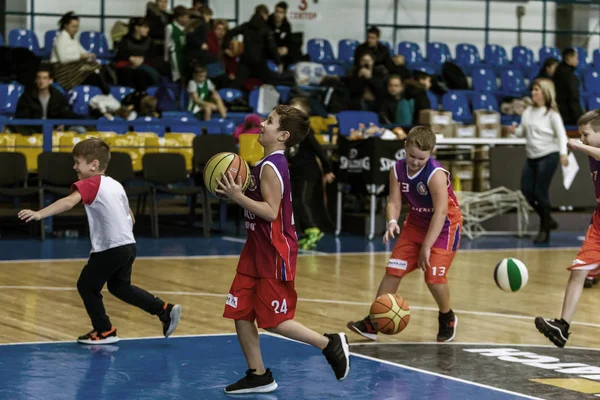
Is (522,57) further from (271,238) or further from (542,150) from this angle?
(271,238)

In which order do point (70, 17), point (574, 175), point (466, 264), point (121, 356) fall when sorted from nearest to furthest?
point (121, 356) → point (466, 264) → point (574, 175) → point (70, 17)

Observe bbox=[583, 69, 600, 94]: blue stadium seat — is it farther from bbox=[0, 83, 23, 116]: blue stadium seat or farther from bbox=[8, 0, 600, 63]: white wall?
bbox=[0, 83, 23, 116]: blue stadium seat

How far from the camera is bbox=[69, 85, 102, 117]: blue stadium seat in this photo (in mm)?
18469

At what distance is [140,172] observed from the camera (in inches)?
655

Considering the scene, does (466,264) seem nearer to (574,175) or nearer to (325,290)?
(325,290)

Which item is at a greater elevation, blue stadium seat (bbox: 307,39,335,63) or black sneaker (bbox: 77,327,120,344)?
blue stadium seat (bbox: 307,39,335,63)

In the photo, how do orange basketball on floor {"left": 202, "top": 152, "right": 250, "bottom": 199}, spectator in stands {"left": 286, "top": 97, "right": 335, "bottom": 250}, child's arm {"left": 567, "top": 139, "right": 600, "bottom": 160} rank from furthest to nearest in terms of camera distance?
spectator in stands {"left": 286, "top": 97, "right": 335, "bottom": 250}, child's arm {"left": 567, "top": 139, "right": 600, "bottom": 160}, orange basketball on floor {"left": 202, "top": 152, "right": 250, "bottom": 199}

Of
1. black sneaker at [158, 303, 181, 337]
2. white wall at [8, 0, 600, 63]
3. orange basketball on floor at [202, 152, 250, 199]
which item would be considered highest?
white wall at [8, 0, 600, 63]

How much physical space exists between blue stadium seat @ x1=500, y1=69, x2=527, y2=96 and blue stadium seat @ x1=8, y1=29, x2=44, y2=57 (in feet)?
30.9

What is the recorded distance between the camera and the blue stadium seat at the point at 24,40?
70.2 feet

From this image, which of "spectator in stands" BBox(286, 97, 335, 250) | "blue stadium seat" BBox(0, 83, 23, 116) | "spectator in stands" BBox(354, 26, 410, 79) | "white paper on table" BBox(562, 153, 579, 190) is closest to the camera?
"spectator in stands" BBox(286, 97, 335, 250)

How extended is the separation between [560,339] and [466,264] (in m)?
5.40

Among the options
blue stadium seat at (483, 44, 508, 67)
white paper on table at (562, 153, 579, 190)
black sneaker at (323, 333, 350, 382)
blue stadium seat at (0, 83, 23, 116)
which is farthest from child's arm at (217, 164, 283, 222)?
blue stadium seat at (483, 44, 508, 67)

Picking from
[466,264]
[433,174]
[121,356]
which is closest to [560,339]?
[433,174]
